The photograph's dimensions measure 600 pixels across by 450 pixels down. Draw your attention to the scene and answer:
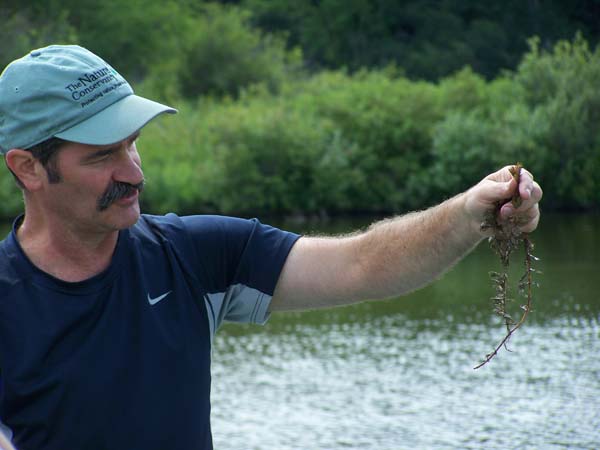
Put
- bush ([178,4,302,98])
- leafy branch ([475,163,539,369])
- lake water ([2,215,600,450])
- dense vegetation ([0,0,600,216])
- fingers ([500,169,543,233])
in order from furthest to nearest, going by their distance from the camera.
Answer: bush ([178,4,302,98])
dense vegetation ([0,0,600,216])
lake water ([2,215,600,450])
leafy branch ([475,163,539,369])
fingers ([500,169,543,233])

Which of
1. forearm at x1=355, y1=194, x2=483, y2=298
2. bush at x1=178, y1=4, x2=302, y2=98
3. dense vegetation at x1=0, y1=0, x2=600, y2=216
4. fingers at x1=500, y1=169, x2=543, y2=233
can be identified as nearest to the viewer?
fingers at x1=500, y1=169, x2=543, y2=233

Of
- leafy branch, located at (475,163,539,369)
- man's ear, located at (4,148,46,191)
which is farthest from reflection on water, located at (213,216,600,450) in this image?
man's ear, located at (4,148,46,191)

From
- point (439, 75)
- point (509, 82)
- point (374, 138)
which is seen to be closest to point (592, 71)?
point (509, 82)

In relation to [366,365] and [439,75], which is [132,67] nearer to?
[439,75]

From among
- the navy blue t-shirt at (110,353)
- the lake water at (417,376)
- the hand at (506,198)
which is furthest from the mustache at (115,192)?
the lake water at (417,376)

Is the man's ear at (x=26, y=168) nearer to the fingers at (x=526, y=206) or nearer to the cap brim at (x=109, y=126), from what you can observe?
the cap brim at (x=109, y=126)

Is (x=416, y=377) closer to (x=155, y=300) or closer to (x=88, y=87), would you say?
(x=155, y=300)

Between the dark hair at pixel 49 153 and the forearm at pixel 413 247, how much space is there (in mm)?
712

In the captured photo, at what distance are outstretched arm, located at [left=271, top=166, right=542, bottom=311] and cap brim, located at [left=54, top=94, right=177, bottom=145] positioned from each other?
0.49 meters

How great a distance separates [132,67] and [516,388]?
47.1 meters

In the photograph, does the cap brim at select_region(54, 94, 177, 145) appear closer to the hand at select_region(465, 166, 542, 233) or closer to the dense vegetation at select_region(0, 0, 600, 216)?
the hand at select_region(465, 166, 542, 233)

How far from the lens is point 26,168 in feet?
8.10

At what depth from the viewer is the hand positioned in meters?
2.29

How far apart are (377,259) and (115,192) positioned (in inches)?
24.5
